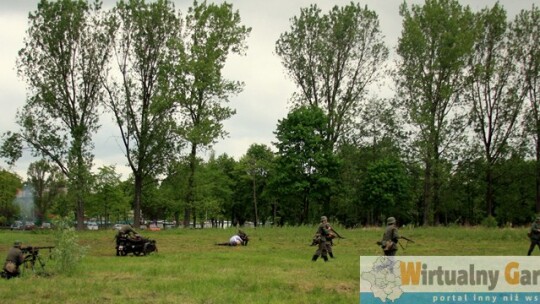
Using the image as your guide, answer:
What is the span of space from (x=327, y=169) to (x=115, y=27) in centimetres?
2302

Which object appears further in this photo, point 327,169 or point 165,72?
point 327,169

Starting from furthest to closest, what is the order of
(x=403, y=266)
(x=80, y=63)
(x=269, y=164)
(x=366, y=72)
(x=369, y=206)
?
(x=269, y=164) < (x=369, y=206) < (x=366, y=72) < (x=80, y=63) < (x=403, y=266)

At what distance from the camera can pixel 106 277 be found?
1587 centimetres

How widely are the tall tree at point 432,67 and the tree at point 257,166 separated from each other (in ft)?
70.4

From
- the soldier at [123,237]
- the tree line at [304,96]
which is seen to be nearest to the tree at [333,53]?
the tree line at [304,96]

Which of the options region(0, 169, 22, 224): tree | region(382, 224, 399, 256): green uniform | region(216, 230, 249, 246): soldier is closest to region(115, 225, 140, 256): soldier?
region(216, 230, 249, 246): soldier

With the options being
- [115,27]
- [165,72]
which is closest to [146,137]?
[165,72]

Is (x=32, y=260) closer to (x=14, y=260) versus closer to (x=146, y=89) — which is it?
(x=14, y=260)

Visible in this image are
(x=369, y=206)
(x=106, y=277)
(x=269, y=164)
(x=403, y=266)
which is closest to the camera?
(x=403, y=266)

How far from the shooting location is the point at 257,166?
67.9 metres

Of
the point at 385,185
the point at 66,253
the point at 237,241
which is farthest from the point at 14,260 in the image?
the point at 385,185

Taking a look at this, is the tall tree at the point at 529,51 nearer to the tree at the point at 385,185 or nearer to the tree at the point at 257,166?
the tree at the point at 385,185

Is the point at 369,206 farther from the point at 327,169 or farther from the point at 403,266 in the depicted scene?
the point at 403,266

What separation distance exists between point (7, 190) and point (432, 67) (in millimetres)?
53891
